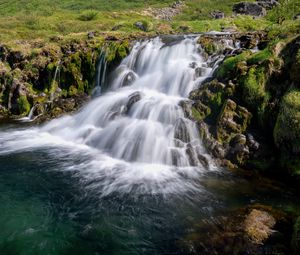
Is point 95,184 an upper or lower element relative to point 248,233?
lower

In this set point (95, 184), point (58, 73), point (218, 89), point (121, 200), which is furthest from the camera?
point (58, 73)

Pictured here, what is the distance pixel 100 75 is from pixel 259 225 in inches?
849

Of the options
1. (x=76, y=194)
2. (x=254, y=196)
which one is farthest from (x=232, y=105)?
(x=76, y=194)

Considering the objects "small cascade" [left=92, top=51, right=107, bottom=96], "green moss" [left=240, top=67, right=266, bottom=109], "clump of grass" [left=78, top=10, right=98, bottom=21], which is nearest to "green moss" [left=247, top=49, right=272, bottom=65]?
"green moss" [left=240, top=67, right=266, bottom=109]

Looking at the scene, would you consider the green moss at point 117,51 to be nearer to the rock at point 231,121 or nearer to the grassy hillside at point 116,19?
the grassy hillside at point 116,19

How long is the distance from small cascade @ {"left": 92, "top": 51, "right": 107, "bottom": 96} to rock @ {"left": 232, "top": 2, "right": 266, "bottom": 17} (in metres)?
67.7

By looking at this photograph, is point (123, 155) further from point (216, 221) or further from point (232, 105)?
point (216, 221)

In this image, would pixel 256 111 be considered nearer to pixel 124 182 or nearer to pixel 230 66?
pixel 230 66

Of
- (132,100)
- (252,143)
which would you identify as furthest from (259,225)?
(132,100)

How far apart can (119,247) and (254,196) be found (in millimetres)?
6255

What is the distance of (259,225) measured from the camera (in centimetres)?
1103

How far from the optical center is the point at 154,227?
1191 cm

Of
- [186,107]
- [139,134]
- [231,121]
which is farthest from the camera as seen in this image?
[186,107]

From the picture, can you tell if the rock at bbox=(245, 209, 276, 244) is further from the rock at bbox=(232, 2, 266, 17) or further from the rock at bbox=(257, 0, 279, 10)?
the rock at bbox=(257, 0, 279, 10)
